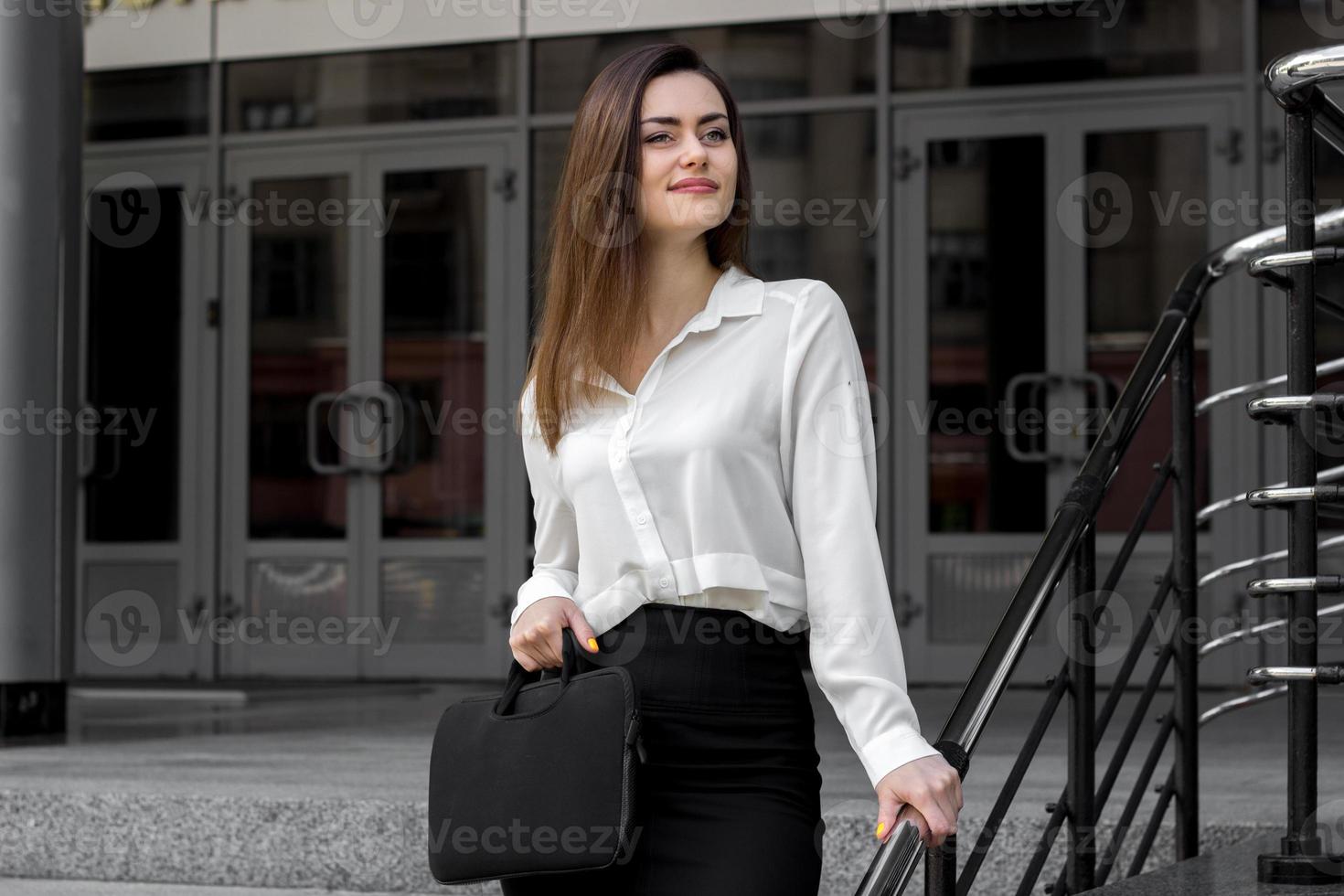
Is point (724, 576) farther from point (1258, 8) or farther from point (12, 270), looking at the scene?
point (1258, 8)

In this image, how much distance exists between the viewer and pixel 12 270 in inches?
211

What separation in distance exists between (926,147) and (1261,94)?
1.52 metres

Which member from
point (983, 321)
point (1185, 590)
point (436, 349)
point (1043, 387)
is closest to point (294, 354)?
point (436, 349)

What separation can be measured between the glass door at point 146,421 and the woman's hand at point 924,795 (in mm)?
7552

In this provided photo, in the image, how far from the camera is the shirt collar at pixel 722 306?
6.40ft

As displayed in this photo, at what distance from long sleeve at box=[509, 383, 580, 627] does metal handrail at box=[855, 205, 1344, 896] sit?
506 mm

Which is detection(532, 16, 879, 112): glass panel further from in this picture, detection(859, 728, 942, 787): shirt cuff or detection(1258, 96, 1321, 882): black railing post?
detection(859, 728, 942, 787): shirt cuff

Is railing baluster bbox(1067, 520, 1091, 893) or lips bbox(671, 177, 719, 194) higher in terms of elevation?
lips bbox(671, 177, 719, 194)

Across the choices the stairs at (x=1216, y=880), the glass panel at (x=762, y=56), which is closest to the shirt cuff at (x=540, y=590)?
the stairs at (x=1216, y=880)

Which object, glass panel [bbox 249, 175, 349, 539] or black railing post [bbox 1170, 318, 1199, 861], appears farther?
glass panel [bbox 249, 175, 349, 539]

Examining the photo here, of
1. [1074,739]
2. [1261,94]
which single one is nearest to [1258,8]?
[1261,94]

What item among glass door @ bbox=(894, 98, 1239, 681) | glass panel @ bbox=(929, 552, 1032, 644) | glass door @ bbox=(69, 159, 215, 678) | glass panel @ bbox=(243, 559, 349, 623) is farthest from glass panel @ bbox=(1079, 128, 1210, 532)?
glass door @ bbox=(69, 159, 215, 678)

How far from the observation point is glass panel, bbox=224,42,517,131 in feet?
28.0

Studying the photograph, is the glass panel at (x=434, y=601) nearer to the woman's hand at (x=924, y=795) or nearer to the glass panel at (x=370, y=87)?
the glass panel at (x=370, y=87)
